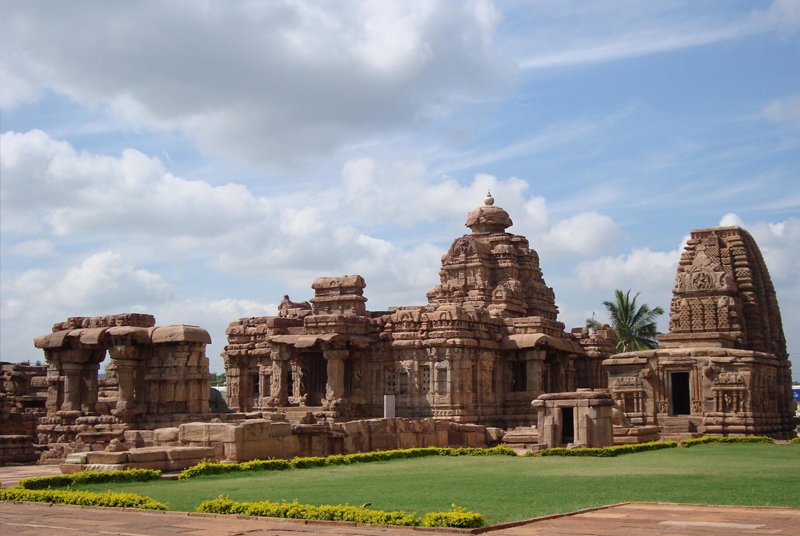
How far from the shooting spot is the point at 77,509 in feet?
42.8

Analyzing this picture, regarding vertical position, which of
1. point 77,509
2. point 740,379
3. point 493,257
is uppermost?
point 493,257

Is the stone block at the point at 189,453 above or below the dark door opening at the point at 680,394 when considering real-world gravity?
below

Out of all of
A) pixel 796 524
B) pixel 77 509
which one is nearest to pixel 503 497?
pixel 796 524

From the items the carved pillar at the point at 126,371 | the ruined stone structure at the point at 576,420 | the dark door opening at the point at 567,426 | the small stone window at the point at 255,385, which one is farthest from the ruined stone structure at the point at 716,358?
the small stone window at the point at 255,385

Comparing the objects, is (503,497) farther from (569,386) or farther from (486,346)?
(569,386)

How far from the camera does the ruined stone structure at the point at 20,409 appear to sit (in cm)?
2747

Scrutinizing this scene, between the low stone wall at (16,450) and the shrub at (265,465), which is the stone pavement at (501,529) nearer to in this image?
the shrub at (265,465)

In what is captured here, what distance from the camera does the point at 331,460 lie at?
2217 cm

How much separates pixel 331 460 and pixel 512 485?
7293 millimetres

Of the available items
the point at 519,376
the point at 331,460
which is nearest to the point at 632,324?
the point at 519,376

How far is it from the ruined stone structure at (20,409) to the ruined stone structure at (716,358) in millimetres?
19776

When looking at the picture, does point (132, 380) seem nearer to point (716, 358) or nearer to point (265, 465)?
point (265, 465)

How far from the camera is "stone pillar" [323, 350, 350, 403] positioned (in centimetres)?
3825

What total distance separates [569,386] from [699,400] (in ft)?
31.7
